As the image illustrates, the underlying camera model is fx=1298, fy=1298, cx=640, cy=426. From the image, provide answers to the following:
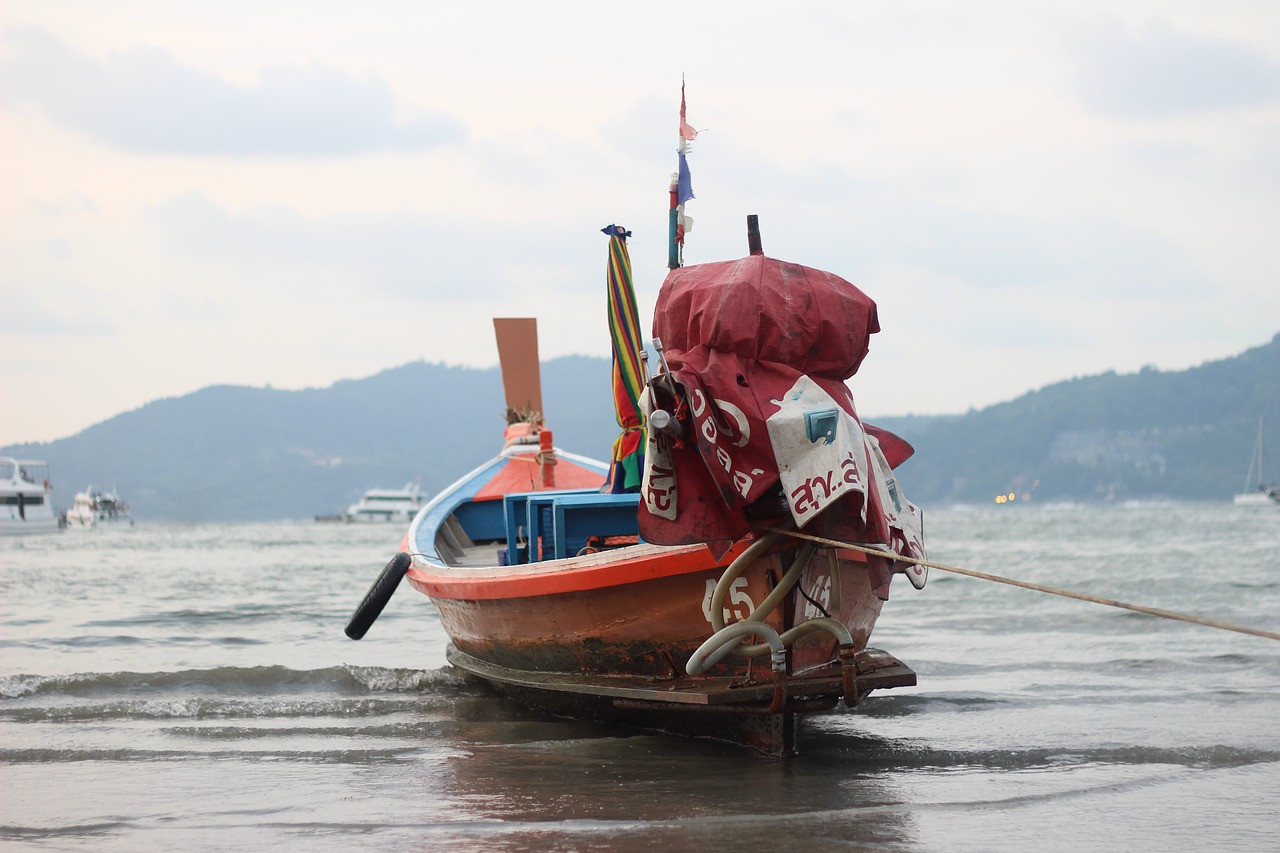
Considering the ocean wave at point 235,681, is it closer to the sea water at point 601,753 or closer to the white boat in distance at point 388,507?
the sea water at point 601,753

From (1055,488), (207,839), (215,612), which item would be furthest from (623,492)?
(1055,488)

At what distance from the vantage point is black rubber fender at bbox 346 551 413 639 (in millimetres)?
10719

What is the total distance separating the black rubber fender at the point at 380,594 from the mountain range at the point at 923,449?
335 ft

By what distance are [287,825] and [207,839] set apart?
40 centimetres

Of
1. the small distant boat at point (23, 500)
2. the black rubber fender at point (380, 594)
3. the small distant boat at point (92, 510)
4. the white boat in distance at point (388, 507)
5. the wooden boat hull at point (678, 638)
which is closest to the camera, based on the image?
the wooden boat hull at point (678, 638)

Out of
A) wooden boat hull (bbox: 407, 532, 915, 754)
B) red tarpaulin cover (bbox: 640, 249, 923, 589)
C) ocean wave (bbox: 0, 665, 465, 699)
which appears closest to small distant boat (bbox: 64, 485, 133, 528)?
ocean wave (bbox: 0, 665, 465, 699)

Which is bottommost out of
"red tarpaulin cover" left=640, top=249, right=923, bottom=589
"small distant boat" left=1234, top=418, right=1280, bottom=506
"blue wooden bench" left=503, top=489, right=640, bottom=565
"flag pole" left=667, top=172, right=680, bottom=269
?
"small distant boat" left=1234, top=418, right=1280, bottom=506

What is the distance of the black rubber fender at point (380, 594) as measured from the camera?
10719 millimetres

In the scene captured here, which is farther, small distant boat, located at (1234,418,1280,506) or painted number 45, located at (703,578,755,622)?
small distant boat, located at (1234,418,1280,506)

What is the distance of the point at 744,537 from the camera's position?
271 inches

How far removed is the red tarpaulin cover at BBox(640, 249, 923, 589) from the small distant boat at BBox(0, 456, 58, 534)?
59399mm

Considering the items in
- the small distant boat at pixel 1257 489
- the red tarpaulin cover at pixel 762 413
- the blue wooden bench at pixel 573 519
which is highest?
the red tarpaulin cover at pixel 762 413

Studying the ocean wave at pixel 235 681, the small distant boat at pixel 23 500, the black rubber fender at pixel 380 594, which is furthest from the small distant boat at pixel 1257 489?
the black rubber fender at pixel 380 594

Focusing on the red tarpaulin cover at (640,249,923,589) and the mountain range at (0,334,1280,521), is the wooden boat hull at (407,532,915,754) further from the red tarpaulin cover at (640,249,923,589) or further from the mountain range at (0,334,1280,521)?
the mountain range at (0,334,1280,521)
